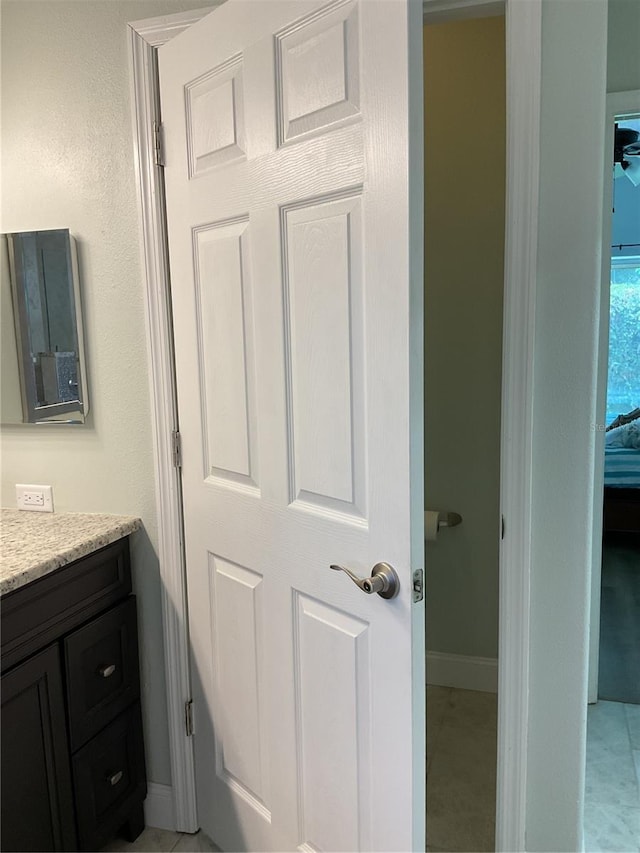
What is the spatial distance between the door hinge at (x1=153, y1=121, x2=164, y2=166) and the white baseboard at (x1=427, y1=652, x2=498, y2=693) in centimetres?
204

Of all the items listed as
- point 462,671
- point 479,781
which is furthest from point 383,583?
point 462,671

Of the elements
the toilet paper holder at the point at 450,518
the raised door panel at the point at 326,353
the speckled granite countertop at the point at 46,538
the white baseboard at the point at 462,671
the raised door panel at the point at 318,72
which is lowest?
the white baseboard at the point at 462,671

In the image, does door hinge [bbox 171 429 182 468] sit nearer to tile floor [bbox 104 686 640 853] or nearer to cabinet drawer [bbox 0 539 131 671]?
cabinet drawer [bbox 0 539 131 671]

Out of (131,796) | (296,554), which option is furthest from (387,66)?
(131,796)

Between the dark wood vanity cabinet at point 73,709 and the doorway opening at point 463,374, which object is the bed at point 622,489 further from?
the dark wood vanity cabinet at point 73,709

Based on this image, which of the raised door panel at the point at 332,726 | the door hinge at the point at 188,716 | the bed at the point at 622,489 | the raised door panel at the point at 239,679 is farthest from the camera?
the bed at the point at 622,489

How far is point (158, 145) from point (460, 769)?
2.05 metres

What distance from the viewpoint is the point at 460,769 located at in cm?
205

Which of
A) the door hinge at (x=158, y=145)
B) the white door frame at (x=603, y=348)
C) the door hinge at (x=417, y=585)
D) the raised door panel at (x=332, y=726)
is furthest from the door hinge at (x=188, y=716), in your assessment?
the door hinge at (x=158, y=145)

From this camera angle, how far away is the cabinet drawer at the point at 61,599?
133 cm

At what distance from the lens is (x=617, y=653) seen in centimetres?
275

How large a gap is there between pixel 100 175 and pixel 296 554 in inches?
43.8

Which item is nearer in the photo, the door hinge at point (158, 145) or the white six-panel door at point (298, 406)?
the white six-panel door at point (298, 406)

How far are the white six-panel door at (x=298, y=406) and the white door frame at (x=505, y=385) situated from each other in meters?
0.07
